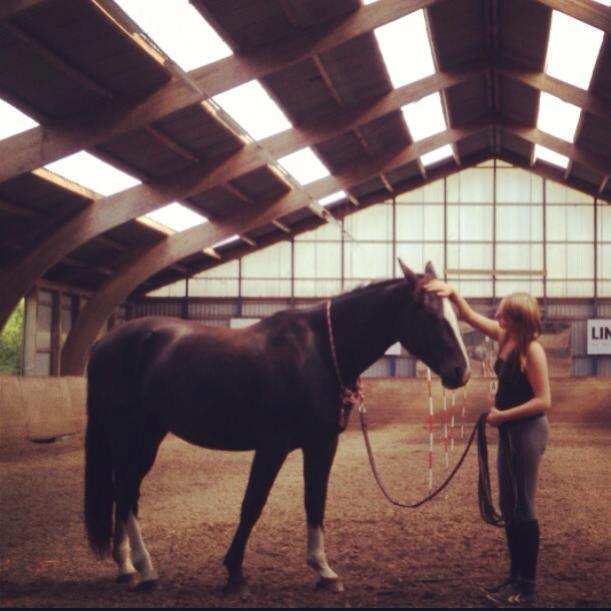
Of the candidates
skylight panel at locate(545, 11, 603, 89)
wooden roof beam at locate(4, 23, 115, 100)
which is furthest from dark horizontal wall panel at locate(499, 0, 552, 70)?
wooden roof beam at locate(4, 23, 115, 100)

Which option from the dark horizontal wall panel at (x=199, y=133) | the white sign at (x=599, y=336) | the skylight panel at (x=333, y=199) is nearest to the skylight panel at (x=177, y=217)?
the dark horizontal wall panel at (x=199, y=133)

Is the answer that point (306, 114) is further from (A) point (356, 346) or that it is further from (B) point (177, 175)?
(A) point (356, 346)

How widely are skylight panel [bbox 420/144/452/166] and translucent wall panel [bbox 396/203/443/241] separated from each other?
4.73 ft

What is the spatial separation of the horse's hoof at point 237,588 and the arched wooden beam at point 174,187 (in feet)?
44.0

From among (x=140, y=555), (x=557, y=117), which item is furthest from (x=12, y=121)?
(x=557, y=117)

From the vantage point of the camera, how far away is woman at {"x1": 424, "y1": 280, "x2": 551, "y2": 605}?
4.55m

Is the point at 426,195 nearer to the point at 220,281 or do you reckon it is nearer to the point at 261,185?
the point at 220,281

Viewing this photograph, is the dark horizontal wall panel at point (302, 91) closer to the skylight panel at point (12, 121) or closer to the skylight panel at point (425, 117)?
the skylight panel at point (425, 117)

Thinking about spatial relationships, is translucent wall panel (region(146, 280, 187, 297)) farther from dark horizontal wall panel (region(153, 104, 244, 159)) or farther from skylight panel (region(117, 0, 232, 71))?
skylight panel (region(117, 0, 232, 71))

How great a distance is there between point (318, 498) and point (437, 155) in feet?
75.2

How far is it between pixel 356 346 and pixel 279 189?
1780 centimetres

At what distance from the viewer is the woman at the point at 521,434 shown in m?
4.55

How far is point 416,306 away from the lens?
493 cm

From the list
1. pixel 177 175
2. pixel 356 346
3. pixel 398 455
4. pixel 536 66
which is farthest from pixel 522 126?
pixel 356 346
